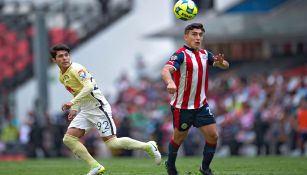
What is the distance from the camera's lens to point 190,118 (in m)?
14.4

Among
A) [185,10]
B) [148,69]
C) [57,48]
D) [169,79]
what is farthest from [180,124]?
[148,69]

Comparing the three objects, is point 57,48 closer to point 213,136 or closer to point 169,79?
point 169,79

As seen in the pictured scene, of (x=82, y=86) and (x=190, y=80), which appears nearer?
(x=190, y=80)

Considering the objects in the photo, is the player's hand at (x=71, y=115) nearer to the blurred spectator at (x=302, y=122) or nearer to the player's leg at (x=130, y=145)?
the player's leg at (x=130, y=145)

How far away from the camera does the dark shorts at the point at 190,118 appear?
14430mm

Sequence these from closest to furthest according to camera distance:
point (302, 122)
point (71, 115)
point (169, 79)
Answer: point (169, 79) < point (71, 115) < point (302, 122)

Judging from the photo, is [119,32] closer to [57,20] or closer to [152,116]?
[57,20]

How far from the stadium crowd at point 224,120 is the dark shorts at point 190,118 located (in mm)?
10795

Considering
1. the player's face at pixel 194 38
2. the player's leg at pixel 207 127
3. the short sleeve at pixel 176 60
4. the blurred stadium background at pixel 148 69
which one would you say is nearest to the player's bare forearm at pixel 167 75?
the short sleeve at pixel 176 60

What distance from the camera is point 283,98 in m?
27.1

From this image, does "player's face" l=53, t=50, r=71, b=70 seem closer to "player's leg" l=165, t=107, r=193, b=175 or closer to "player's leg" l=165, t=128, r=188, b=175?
"player's leg" l=165, t=107, r=193, b=175

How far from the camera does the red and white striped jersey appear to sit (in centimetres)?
1435

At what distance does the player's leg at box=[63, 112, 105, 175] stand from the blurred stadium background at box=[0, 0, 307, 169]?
34.8 feet

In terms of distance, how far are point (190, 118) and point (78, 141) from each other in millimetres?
1906
